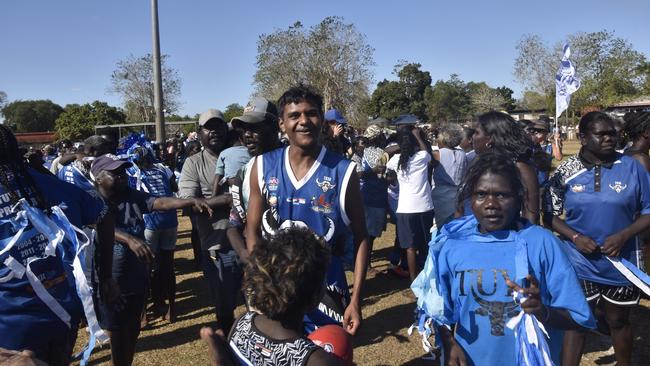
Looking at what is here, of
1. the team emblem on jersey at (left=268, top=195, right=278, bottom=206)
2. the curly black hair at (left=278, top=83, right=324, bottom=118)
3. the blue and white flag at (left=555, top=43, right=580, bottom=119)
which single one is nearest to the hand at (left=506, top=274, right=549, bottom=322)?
the team emblem on jersey at (left=268, top=195, right=278, bottom=206)

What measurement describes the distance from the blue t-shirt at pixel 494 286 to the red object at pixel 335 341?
56 cm

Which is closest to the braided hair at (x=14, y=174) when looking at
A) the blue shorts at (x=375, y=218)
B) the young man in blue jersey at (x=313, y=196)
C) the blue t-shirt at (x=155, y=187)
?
the young man in blue jersey at (x=313, y=196)

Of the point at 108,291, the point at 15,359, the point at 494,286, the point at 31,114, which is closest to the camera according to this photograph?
the point at 15,359

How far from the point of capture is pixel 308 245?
1.78 meters

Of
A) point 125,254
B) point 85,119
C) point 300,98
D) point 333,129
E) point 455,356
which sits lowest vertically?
point 455,356

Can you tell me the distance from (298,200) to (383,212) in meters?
4.55

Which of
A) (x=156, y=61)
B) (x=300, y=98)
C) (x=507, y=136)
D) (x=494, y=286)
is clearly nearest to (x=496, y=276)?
(x=494, y=286)

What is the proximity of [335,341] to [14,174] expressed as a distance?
1.72 meters

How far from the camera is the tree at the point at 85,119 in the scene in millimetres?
40559

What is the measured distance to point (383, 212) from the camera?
23.0 feet

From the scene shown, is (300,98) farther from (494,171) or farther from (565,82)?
(565,82)

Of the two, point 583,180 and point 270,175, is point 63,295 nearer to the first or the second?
point 270,175

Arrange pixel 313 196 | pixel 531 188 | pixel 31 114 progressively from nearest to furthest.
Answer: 1. pixel 313 196
2. pixel 531 188
3. pixel 31 114

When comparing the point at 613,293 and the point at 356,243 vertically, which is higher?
the point at 356,243
